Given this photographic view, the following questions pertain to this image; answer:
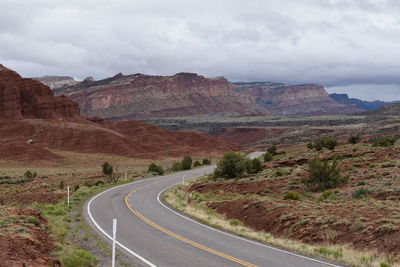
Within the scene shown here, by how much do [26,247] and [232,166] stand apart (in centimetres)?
3242

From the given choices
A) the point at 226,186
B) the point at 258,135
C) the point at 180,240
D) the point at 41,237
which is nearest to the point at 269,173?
the point at 226,186

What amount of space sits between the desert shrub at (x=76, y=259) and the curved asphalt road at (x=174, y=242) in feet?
3.92

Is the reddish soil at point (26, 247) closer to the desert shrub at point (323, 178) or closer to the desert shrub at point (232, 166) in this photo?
the desert shrub at point (323, 178)

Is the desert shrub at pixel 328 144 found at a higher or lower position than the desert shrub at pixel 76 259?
lower

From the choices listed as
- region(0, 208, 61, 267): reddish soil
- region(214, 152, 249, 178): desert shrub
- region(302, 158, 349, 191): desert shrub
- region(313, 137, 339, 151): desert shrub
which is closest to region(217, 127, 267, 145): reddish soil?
region(313, 137, 339, 151): desert shrub

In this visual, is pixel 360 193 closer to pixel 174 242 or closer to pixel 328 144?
pixel 174 242

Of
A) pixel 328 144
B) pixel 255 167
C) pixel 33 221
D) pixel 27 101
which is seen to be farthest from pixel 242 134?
pixel 33 221

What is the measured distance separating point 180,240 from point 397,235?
7220 millimetres

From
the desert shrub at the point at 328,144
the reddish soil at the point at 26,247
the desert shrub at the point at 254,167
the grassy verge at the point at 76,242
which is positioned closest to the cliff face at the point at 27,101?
the desert shrub at the point at 328,144

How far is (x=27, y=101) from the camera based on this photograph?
434ft

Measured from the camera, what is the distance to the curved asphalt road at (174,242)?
41.8 ft

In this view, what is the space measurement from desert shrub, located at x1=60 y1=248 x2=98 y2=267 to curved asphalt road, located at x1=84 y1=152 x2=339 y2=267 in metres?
1.20

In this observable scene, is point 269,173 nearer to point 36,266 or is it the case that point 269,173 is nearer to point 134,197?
point 134,197

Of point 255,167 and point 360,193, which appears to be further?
point 255,167
